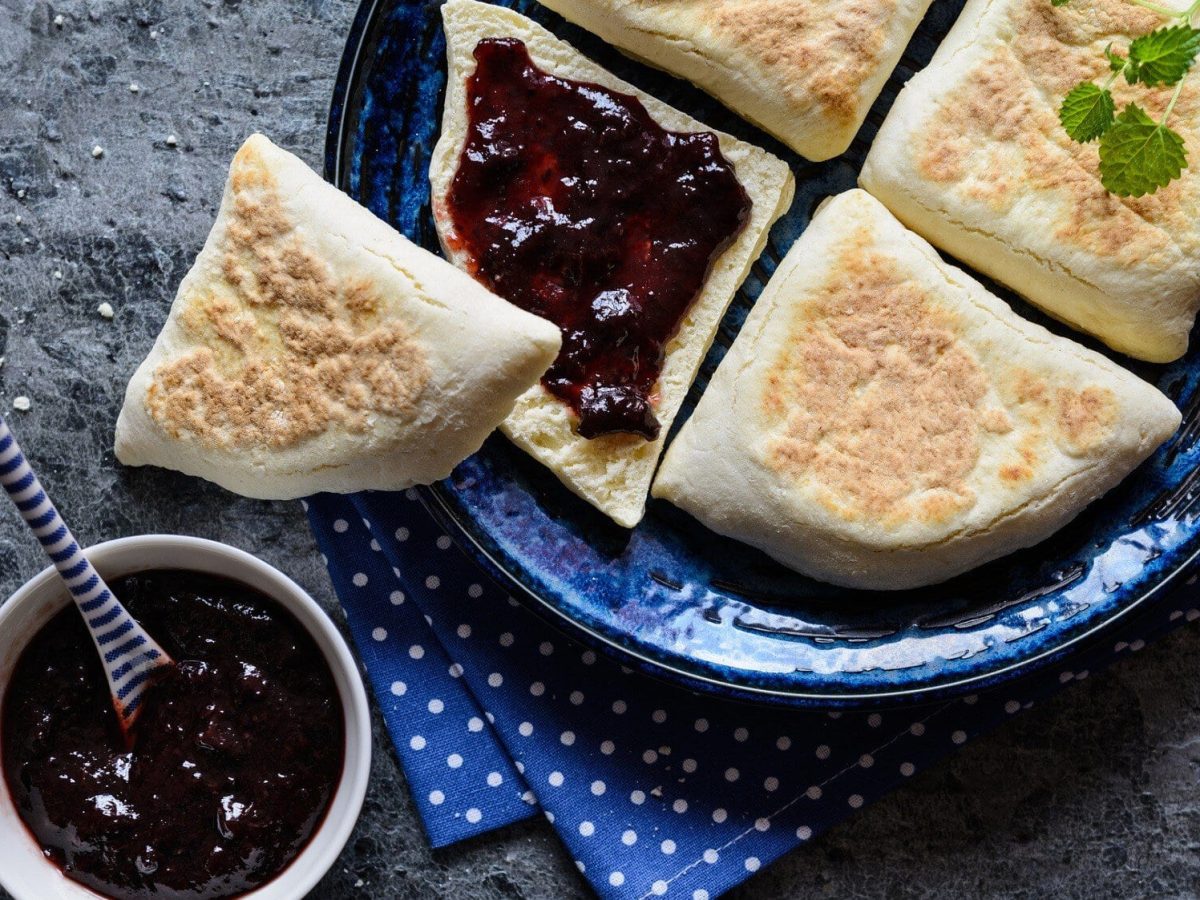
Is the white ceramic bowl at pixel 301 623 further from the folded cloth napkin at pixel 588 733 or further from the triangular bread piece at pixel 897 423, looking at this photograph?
the triangular bread piece at pixel 897 423

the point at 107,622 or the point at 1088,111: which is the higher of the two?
the point at 1088,111

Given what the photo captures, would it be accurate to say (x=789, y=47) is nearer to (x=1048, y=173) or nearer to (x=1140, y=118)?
(x=1048, y=173)

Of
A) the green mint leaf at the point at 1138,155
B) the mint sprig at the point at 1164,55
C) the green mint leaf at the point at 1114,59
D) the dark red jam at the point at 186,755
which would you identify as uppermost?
the mint sprig at the point at 1164,55

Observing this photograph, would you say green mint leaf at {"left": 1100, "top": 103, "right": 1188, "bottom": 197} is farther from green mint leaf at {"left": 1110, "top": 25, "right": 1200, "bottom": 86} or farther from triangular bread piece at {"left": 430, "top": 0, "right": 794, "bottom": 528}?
triangular bread piece at {"left": 430, "top": 0, "right": 794, "bottom": 528}

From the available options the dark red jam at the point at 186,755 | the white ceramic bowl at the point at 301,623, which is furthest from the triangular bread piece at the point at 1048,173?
the dark red jam at the point at 186,755

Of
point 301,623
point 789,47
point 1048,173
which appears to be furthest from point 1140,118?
point 301,623

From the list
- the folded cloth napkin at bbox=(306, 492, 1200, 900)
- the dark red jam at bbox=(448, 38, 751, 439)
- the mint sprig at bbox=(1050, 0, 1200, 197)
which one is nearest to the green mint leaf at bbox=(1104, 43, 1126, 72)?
the mint sprig at bbox=(1050, 0, 1200, 197)

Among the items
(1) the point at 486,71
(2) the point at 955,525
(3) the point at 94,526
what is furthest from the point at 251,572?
(2) the point at 955,525
